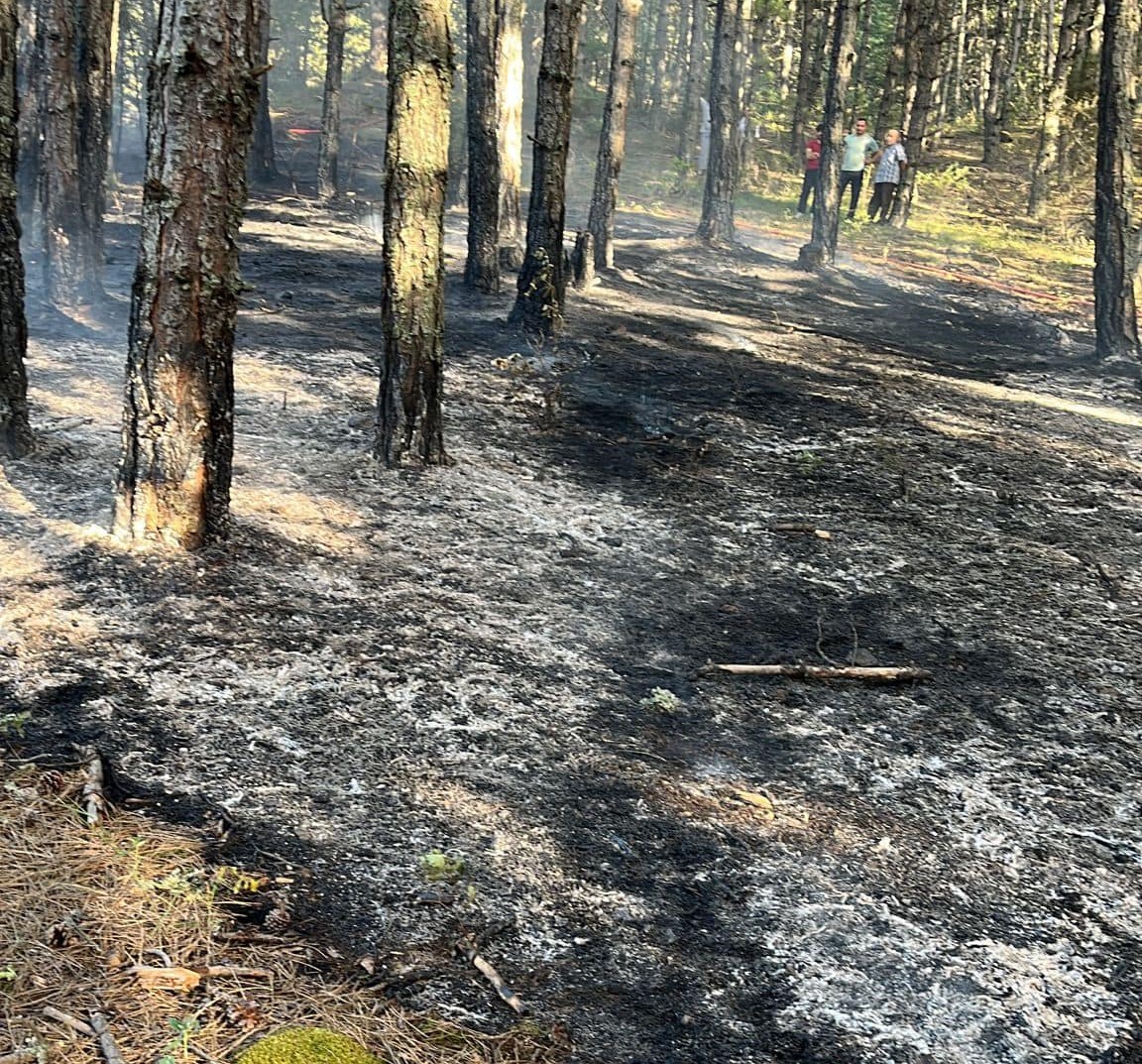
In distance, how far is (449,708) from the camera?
5.21 m

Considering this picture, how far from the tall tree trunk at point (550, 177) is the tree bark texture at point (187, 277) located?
5.97 m

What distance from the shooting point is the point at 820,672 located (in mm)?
5859

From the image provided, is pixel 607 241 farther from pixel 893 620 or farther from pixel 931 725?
pixel 931 725

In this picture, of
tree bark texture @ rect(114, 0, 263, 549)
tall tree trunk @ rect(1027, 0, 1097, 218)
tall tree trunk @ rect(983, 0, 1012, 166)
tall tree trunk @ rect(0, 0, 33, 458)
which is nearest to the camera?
tree bark texture @ rect(114, 0, 263, 549)

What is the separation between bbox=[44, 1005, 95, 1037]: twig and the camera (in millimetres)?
3016

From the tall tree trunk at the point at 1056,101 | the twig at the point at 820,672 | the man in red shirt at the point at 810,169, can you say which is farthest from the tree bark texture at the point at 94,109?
the tall tree trunk at the point at 1056,101

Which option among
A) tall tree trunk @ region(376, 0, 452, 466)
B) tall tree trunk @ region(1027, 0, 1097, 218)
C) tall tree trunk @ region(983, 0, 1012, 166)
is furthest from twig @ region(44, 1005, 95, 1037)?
tall tree trunk @ region(983, 0, 1012, 166)

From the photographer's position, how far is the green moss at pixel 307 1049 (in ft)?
10.00

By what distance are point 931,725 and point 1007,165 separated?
2794 cm

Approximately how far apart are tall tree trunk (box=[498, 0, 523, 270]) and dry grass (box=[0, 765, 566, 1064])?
485 inches

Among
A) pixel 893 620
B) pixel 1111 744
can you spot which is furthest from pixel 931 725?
pixel 893 620

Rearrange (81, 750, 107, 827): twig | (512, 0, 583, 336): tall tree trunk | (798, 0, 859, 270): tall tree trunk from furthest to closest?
(798, 0, 859, 270): tall tree trunk
(512, 0, 583, 336): tall tree trunk
(81, 750, 107, 827): twig

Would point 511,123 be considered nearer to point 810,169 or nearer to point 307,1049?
point 810,169

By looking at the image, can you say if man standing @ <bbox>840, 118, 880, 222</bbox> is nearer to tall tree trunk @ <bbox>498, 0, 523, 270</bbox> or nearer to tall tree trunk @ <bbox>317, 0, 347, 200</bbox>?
tall tree trunk @ <bbox>317, 0, 347, 200</bbox>
